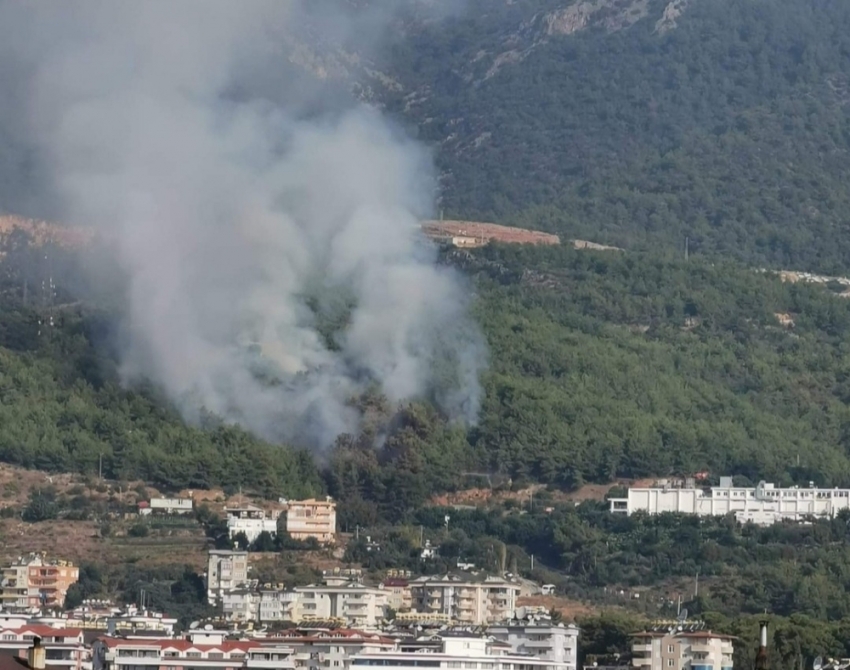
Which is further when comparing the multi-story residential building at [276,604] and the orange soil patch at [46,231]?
the orange soil patch at [46,231]

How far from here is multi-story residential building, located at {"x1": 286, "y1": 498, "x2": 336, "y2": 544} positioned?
102 m

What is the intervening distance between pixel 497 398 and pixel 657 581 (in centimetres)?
1774

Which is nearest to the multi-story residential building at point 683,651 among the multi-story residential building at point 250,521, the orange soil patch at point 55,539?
the orange soil patch at point 55,539

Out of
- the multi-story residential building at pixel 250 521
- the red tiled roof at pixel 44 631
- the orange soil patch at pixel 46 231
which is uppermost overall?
the orange soil patch at pixel 46 231

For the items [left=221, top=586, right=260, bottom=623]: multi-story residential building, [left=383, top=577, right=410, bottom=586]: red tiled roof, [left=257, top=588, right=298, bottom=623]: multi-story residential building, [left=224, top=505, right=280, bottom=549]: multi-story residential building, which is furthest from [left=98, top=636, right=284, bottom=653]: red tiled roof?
[left=224, top=505, right=280, bottom=549]: multi-story residential building

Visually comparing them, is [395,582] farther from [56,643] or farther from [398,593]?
[56,643]

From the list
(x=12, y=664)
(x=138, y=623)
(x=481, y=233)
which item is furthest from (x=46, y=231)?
(x=12, y=664)

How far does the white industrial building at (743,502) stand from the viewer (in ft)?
349

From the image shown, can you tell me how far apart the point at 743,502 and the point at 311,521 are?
531 inches

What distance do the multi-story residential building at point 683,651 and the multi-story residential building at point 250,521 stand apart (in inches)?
898

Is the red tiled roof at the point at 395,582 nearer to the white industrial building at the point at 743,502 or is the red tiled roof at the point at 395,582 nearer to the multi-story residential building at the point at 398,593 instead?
the multi-story residential building at the point at 398,593

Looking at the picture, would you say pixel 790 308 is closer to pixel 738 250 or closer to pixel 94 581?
pixel 738 250

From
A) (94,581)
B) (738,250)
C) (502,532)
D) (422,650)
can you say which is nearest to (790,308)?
(738,250)

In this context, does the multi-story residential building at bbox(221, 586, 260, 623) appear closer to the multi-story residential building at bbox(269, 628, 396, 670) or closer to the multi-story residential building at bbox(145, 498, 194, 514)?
the multi-story residential building at bbox(145, 498, 194, 514)
